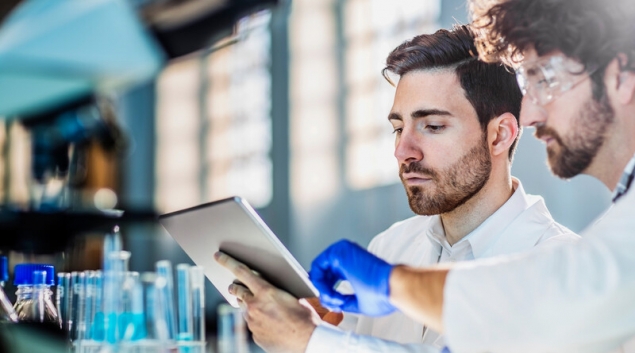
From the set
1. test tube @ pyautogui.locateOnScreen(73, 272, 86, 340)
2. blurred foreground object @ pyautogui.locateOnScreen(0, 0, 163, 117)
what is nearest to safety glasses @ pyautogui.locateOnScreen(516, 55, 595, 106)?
test tube @ pyautogui.locateOnScreen(73, 272, 86, 340)

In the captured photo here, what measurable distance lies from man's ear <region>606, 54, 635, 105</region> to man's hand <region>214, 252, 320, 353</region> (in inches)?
26.4

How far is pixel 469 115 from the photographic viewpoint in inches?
70.9

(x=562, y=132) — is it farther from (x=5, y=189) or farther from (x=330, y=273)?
(x=5, y=189)

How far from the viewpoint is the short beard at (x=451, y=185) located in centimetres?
178

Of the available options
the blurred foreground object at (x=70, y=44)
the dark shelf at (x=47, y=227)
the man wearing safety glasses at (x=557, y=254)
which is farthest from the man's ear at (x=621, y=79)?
the blurred foreground object at (x=70, y=44)

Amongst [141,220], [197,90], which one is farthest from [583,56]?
[197,90]

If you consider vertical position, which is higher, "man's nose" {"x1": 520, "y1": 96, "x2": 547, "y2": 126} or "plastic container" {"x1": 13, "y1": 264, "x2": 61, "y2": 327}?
"man's nose" {"x1": 520, "y1": 96, "x2": 547, "y2": 126}

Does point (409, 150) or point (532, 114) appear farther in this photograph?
point (409, 150)

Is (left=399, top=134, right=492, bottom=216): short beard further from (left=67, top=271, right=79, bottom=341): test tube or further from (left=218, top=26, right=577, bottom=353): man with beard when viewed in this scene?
(left=67, top=271, right=79, bottom=341): test tube

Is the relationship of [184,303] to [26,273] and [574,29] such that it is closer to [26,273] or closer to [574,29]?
[26,273]

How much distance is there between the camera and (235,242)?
1.41 m

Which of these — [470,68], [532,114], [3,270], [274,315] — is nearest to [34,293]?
[3,270]

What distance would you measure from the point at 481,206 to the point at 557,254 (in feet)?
2.20

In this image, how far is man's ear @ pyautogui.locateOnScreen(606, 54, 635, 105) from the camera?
127cm
